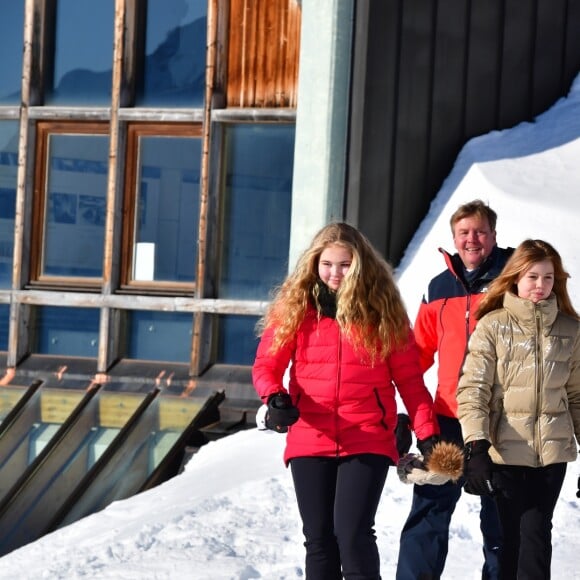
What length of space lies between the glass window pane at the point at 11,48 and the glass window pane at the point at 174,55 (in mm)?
1147

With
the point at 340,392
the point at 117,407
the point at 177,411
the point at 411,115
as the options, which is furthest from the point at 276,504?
the point at 411,115

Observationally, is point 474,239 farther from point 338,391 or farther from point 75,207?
point 75,207

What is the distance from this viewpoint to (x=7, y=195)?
10734mm

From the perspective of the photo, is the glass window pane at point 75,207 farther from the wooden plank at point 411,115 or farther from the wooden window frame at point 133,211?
the wooden plank at point 411,115

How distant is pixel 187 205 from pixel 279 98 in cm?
118

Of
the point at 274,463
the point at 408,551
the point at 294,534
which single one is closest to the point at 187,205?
the point at 274,463

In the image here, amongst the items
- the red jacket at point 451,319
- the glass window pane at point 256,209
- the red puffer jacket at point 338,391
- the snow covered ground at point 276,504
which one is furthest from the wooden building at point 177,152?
the red puffer jacket at point 338,391

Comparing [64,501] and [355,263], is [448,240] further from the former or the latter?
[355,263]

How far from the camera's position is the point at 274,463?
7.72 metres

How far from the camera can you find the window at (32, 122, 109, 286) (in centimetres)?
1049

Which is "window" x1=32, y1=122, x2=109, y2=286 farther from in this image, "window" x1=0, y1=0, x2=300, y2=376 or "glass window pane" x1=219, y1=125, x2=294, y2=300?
"glass window pane" x1=219, y1=125, x2=294, y2=300

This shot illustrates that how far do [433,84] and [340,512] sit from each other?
19.6ft

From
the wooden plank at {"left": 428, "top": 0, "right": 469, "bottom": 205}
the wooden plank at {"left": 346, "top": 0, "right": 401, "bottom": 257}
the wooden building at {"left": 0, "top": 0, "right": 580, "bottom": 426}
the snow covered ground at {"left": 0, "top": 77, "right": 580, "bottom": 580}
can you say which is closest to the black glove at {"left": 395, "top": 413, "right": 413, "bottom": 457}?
the snow covered ground at {"left": 0, "top": 77, "right": 580, "bottom": 580}

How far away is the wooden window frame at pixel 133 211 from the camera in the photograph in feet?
33.7
